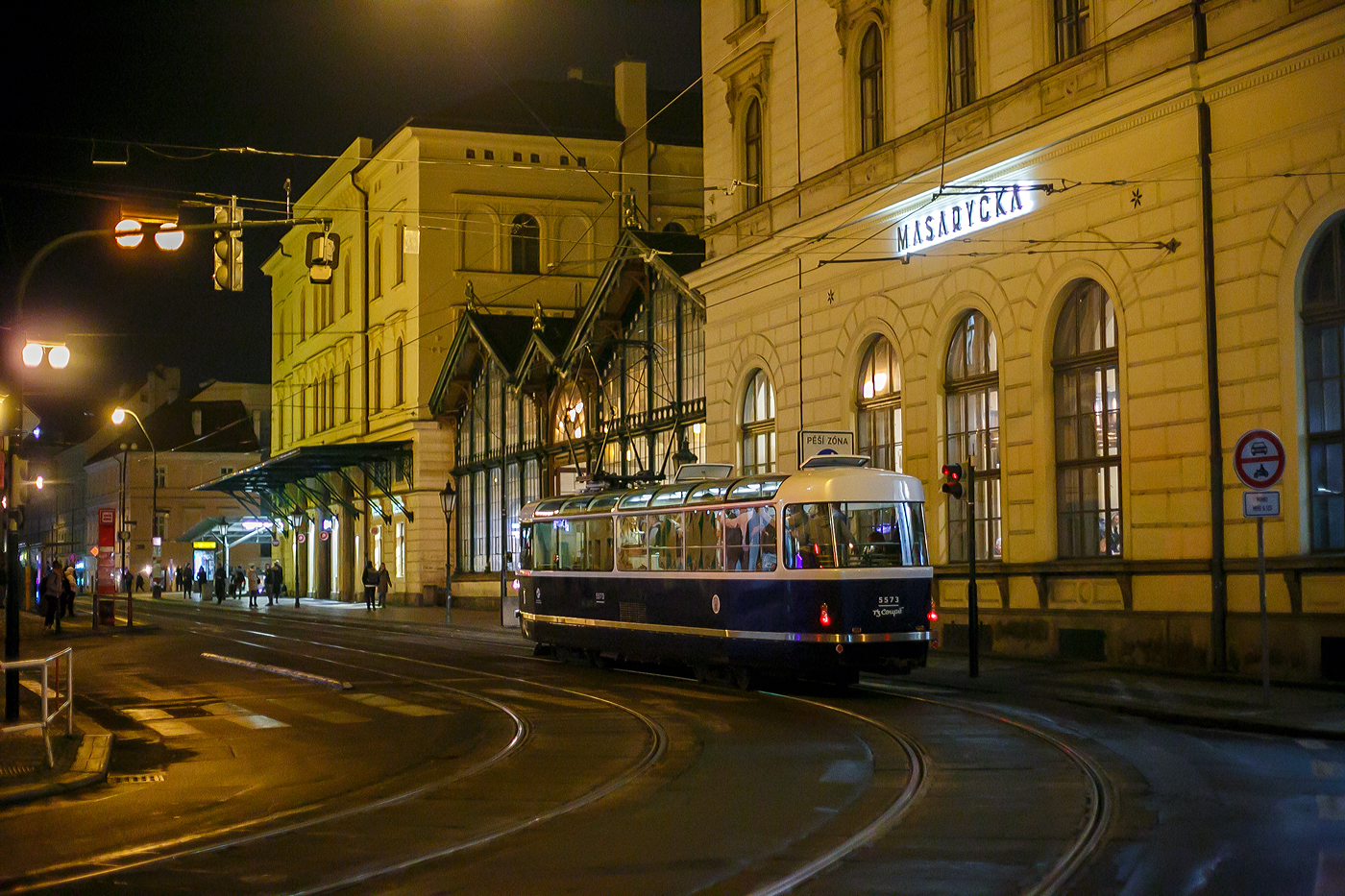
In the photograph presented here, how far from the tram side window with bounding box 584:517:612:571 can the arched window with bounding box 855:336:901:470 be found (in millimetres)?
6782

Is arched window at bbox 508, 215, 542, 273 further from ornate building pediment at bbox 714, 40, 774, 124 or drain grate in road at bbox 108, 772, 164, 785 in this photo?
drain grate in road at bbox 108, 772, 164, 785

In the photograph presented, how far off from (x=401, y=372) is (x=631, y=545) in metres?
36.9

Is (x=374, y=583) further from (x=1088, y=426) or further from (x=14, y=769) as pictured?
(x=14, y=769)

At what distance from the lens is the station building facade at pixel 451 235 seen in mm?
57344

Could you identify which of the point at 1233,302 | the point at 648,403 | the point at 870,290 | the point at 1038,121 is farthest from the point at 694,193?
the point at 1233,302

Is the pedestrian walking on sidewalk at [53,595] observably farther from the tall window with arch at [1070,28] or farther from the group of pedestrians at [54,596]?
the tall window with arch at [1070,28]

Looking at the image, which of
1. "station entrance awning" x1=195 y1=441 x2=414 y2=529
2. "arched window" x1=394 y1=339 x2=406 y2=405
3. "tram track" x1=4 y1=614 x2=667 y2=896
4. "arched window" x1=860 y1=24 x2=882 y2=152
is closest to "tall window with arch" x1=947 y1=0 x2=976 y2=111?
"arched window" x1=860 y1=24 x2=882 y2=152

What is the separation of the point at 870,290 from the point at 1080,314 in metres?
6.06

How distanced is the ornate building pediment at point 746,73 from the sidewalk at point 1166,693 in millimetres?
15691

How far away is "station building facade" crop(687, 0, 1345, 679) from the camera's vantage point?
67.6ft

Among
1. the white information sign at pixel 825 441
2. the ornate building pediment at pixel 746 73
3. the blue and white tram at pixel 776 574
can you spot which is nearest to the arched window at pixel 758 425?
the ornate building pediment at pixel 746 73

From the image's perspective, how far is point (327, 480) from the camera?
69188 mm

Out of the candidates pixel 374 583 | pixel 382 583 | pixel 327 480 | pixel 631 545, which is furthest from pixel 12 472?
pixel 327 480

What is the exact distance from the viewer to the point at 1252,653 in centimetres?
2084
